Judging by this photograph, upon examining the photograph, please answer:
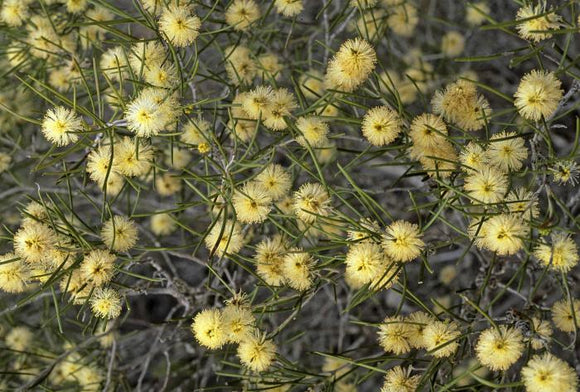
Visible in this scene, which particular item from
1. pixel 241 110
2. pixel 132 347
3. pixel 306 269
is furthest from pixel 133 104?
pixel 132 347

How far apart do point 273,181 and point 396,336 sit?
0.96 ft

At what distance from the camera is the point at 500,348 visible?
Result: 815 millimetres

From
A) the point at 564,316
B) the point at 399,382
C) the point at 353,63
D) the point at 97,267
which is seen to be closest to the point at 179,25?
the point at 353,63

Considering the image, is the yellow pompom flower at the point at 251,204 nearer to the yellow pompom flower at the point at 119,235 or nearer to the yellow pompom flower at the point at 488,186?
the yellow pompom flower at the point at 119,235

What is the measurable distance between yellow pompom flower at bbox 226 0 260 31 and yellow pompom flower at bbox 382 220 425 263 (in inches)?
18.2

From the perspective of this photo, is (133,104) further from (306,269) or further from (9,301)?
(9,301)

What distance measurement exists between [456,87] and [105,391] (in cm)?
79

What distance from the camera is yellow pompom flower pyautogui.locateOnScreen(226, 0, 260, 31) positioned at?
1077 millimetres

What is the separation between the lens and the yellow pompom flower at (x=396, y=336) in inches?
35.7

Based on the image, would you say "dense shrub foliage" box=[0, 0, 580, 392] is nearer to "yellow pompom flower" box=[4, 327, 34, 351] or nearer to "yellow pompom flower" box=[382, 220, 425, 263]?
"yellow pompom flower" box=[382, 220, 425, 263]

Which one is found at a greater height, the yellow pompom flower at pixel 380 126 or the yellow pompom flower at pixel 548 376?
the yellow pompom flower at pixel 380 126

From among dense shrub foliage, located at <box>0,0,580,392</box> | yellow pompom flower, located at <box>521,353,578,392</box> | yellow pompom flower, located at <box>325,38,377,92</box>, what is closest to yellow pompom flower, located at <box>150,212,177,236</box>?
dense shrub foliage, located at <box>0,0,580,392</box>

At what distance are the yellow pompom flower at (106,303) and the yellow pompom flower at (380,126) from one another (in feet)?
1.46

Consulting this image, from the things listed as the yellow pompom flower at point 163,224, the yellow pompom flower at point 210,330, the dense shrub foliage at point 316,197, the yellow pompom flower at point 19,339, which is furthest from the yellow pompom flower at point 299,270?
the yellow pompom flower at point 19,339
